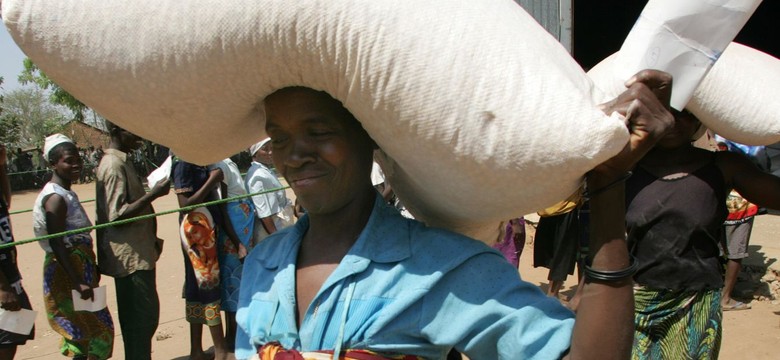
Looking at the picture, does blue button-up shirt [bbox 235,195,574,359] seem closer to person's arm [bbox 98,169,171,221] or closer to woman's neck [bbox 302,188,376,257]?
woman's neck [bbox 302,188,376,257]

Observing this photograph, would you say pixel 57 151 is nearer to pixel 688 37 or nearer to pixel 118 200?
pixel 118 200

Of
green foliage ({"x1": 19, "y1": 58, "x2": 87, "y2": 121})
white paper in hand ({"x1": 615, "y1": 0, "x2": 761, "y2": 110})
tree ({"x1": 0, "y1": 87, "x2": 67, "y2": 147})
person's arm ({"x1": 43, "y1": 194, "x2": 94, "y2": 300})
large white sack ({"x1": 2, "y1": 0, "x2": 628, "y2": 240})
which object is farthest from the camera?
tree ({"x1": 0, "y1": 87, "x2": 67, "y2": 147})

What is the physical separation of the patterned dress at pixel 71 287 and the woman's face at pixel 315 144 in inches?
113

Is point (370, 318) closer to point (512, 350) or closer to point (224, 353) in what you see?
point (512, 350)

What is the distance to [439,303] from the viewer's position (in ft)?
3.93

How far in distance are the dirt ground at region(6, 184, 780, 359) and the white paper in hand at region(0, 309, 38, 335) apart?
4.57 ft

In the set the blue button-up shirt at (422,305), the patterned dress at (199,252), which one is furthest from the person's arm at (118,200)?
the blue button-up shirt at (422,305)

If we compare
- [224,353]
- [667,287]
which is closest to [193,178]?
[224,353]

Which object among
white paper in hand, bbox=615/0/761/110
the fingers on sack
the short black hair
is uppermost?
white paper in hand, bbox=615/0/761/110

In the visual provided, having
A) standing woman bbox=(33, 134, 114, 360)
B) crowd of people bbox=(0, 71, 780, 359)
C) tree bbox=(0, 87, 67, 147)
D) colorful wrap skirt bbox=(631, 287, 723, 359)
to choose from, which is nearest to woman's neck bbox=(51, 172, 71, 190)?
standing woman bbox=(33, 134, 114, 360)

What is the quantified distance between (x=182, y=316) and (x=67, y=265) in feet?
7.01

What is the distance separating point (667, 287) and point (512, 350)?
1712 millimetres

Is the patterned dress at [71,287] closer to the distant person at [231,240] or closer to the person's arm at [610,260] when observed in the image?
the distant person at [231,240]

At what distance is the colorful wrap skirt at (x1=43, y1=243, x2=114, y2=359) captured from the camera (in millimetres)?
3709
